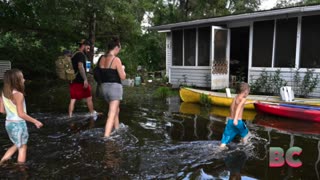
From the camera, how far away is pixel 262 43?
36.0ft

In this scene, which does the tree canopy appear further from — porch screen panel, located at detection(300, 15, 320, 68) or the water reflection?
the water reflection

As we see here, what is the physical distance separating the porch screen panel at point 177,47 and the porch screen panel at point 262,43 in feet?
11.4

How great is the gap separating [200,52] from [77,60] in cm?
666

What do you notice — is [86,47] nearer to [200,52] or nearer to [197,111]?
[197,111]

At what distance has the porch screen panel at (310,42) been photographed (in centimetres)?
965

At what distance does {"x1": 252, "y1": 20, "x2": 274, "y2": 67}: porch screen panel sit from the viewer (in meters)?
10.8

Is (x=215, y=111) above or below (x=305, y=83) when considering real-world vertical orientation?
below

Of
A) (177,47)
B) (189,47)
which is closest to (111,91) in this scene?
(189,47)

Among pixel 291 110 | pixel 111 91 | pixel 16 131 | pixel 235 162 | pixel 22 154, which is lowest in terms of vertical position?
pixel 235 162

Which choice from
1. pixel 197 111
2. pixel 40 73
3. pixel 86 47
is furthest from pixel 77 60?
pixel 40 73

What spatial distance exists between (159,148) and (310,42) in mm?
6937

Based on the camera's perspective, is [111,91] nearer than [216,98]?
Yes

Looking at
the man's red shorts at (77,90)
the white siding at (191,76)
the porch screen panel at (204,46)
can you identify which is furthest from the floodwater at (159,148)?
the porch screen panel at (204,46)

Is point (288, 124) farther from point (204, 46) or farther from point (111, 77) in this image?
point (204, 46)
